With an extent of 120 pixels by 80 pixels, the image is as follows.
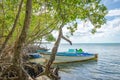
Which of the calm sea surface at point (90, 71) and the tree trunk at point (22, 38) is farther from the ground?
the tree trunk at point (22, 38)

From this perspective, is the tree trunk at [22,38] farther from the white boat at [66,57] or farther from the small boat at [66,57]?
the white boat at [66,57]

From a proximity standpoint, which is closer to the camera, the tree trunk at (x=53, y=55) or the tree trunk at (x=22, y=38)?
the tree trunk at (x=22, y=38)

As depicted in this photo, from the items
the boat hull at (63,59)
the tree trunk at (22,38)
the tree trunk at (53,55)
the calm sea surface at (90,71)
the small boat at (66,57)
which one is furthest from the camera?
the boat hull at (63,59)

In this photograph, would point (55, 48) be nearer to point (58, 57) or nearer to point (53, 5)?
point (53, 5)

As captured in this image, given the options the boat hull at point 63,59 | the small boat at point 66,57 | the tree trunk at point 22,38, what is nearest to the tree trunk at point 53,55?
the tree trunk at point 22,38

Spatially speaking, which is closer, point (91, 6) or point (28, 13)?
point (28, 13)

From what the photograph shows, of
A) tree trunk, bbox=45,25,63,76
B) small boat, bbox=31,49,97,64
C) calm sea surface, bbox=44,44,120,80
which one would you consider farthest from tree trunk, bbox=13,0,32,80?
small boat, bbox=31,49,97,64

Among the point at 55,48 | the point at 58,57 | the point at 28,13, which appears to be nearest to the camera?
the point at 28,13

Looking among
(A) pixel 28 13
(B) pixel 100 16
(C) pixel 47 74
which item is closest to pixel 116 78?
(C) pixel 47 74

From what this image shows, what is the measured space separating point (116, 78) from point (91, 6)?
1169cm

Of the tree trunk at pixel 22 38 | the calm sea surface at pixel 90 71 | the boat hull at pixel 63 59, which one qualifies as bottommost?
the calm sea surface at pixel 90 71

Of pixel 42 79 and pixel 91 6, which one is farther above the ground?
pixel 91 6

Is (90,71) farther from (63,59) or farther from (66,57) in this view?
(63,59)

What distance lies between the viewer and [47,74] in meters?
14.7
